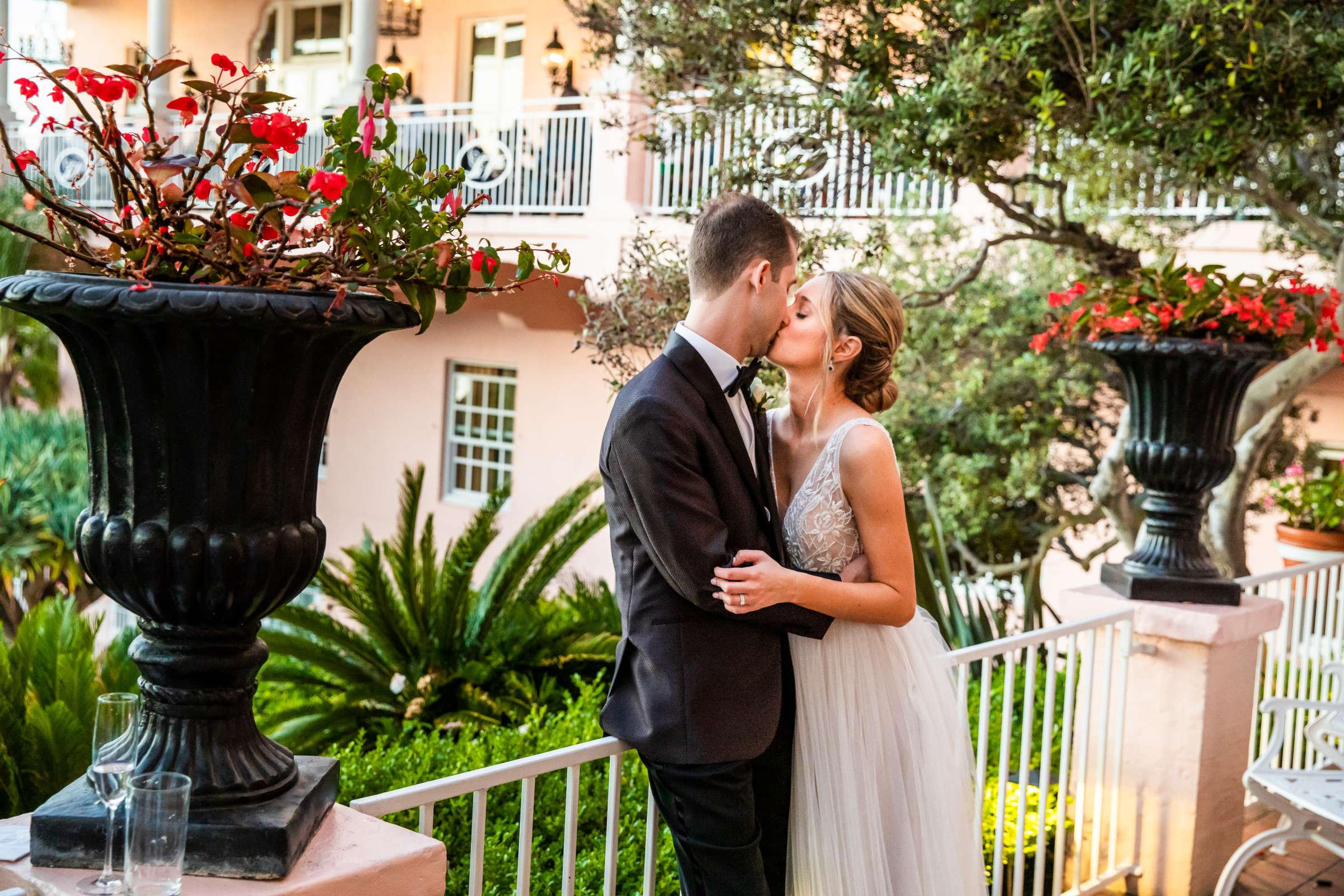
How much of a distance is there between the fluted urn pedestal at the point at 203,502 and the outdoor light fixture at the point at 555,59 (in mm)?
11929

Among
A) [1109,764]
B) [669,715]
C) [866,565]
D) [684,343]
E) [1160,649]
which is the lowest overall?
[1109,764]

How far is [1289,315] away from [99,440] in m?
3.68

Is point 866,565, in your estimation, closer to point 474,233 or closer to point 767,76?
point 767,76

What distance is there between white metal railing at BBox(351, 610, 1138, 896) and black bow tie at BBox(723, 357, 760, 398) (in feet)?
2.15

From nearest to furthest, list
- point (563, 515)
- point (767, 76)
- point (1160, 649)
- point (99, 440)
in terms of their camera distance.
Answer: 1. point (99, 440)
2. point (1160, 649)
3. point (767, 76)
4. point (563, 515)

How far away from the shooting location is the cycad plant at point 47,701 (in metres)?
4.03

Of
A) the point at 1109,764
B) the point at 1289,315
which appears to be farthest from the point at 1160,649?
the point at 1289,315

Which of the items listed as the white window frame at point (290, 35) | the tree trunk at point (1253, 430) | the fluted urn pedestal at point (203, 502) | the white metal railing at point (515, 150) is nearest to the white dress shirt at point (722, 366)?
the fluted urn pedestal at point (203, 502)

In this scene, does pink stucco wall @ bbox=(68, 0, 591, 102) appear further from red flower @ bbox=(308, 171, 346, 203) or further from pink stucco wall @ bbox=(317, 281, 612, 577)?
red flower @ bbox=(308, 171, 346, 203)

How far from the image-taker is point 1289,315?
4.08 metres

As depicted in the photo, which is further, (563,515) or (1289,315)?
(563,515)

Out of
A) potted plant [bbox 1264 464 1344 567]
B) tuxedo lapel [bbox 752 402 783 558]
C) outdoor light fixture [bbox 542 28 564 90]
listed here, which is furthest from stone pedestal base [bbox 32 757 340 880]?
outdoor light fixture [bbox 542 28 564 90]

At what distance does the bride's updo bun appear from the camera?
251 centimetres

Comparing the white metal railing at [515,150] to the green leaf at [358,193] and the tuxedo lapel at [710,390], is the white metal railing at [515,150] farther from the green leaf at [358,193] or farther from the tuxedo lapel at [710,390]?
the green leaf at [358,193]
